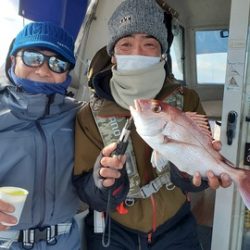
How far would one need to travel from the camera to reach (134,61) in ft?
6.68

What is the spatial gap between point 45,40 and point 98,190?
2.39 ft

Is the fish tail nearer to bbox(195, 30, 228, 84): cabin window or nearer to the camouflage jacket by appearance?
the camouflage jacket

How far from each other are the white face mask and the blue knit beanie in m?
0.25

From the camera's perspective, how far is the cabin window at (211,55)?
21.5ft

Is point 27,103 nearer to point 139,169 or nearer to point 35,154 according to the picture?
point 35,154

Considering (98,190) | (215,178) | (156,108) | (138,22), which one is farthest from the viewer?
(138,22)

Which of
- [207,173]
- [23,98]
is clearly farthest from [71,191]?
[207,173]

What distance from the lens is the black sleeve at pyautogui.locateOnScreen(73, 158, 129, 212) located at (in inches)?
71.4

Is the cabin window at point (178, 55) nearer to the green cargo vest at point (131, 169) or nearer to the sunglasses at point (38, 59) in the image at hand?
the green cargo vest at point (131, 169)

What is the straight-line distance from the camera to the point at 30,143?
1.84m

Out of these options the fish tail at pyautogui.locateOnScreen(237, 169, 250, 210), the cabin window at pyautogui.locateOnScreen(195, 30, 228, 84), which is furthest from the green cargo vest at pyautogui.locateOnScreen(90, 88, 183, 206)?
the cabin window at pyautogui.locateOnScreen(195, 30, 228, 84)

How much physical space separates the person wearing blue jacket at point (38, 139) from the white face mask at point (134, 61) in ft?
0.87

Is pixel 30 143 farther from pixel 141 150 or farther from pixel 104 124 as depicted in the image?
pixel 141 150

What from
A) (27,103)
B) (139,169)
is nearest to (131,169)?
(139,169)
